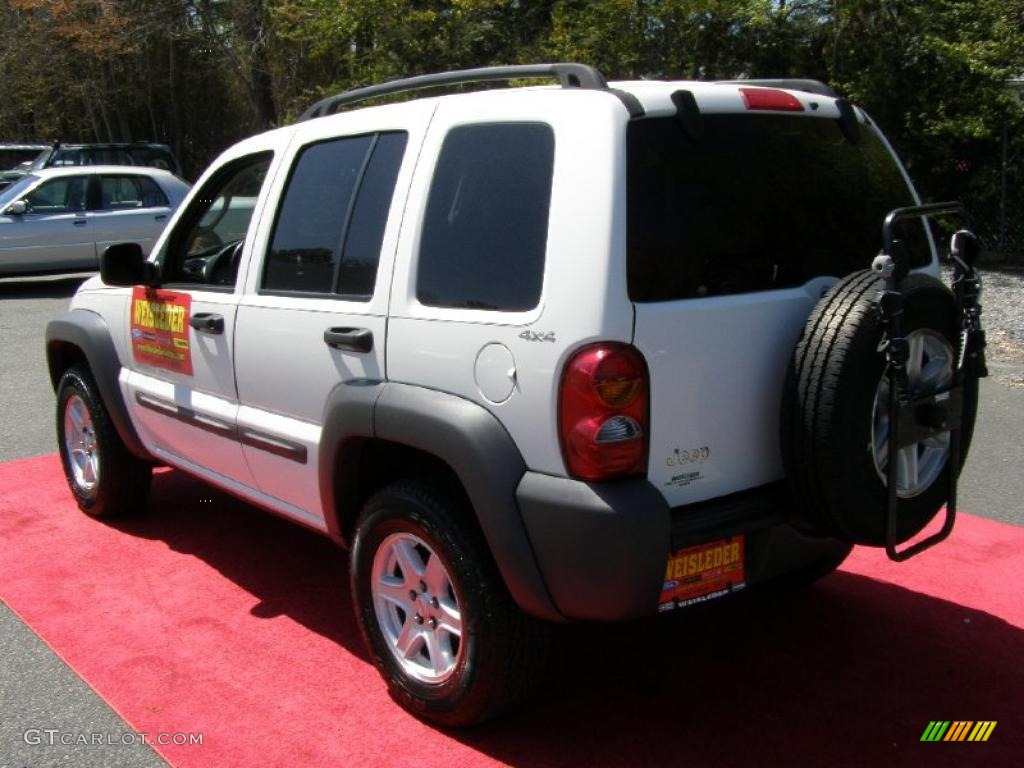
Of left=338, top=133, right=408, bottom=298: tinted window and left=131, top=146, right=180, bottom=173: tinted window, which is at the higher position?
left=131, top=146, right=180, bottom=173: tinted window

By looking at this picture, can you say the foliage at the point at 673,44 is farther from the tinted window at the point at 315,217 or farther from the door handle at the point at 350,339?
the door handle at the point at 350,339

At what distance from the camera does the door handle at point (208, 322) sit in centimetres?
419

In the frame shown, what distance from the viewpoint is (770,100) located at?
10.7ft

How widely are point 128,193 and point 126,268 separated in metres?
11.5

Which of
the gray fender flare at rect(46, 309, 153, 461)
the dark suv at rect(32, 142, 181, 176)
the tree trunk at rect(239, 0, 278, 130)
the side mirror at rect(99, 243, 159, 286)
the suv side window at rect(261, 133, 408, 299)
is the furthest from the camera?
the tree trunk at rect(239, 0, 278, 130)

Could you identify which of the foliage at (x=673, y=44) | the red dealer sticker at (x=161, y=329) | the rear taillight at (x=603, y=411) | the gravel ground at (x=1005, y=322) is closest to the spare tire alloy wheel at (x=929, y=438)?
the rear taillight at (x=603, y=411)

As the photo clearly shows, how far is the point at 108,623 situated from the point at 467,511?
1.89 m

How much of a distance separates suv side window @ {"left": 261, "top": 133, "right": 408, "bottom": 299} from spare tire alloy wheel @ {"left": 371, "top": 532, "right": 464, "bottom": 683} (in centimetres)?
86

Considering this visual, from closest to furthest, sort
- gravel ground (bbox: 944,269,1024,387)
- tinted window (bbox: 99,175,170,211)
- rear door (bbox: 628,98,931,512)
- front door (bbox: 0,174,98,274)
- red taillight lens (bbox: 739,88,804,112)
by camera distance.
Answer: rear door (bbox: 628,98,931,512), red taillight lens (bbox: 739,88,804,112), gravel ground (bbox: 944,269,1024,387), front door (bbox: 0,174,98,274), tinted window (bbox: 99,175,170,211)

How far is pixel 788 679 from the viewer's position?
3.69m

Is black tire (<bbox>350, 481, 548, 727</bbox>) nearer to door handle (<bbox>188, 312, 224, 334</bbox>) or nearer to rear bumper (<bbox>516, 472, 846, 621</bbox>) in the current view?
rear bumper (<bbox>516, 472, 846, 621</bbox>)

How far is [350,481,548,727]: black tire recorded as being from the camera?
3078mm

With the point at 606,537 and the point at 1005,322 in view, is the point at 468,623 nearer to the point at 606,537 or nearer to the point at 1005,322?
the point at 606,537

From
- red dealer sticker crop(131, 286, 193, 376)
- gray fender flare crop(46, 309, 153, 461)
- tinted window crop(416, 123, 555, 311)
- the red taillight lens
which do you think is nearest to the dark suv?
gray fender flare crop(46, 309, 153, 461)
